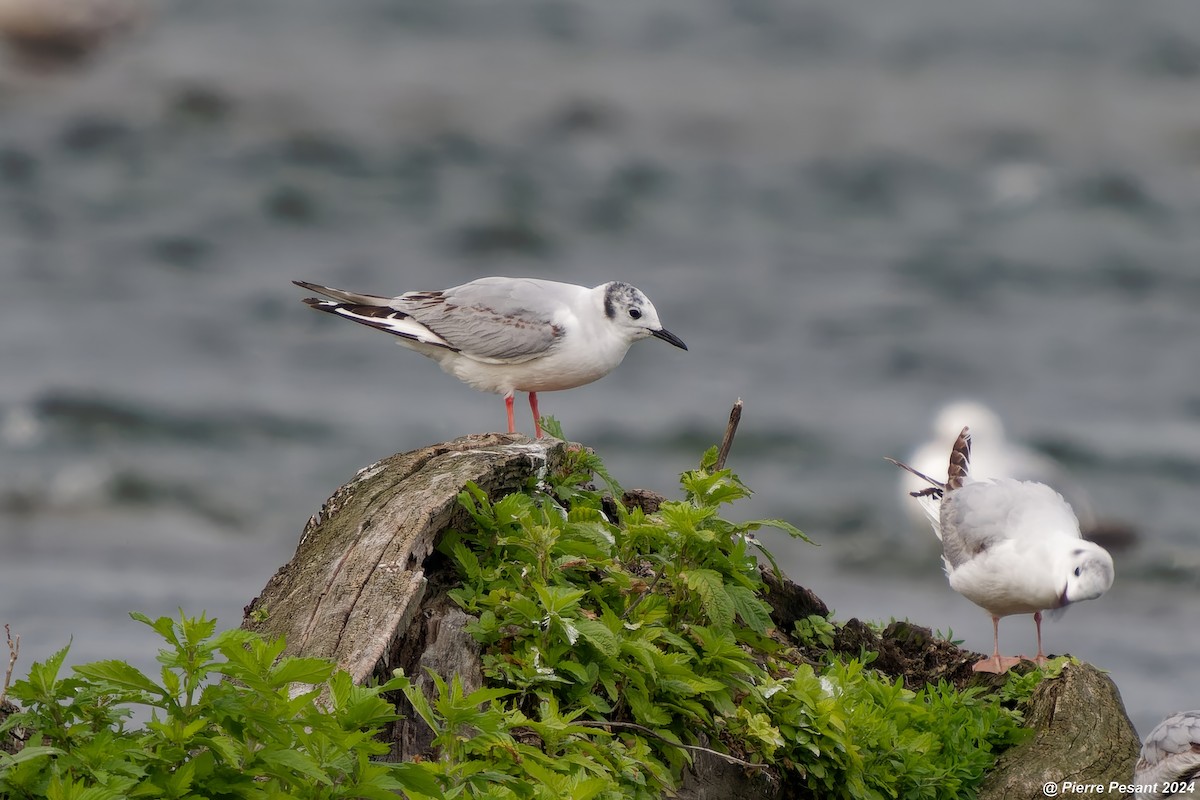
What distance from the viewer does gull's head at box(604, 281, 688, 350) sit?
7.55 metres

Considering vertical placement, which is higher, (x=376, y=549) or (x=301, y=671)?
(x=376, y=549)

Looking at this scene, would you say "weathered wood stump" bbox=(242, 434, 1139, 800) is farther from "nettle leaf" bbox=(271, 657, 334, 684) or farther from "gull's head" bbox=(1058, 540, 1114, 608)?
"gull's head" bbox=(1058, 540, 1114, 608)

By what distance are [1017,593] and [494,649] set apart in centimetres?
399

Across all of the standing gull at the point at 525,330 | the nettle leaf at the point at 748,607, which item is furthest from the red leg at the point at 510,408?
the nettle leaf at the point at 748,607

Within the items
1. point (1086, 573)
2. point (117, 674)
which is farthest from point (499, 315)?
point (117, 674)

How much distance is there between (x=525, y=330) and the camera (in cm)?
752

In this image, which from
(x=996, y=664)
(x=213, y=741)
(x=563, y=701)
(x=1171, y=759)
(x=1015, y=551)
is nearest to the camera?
(x=213, y=741)

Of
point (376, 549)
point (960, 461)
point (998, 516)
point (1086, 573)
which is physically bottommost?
point (376, 549)

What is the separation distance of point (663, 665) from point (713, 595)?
0.37m

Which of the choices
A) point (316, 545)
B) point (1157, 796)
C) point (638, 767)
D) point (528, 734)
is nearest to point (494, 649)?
point (528, 734)

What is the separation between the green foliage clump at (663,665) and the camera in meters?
4.14

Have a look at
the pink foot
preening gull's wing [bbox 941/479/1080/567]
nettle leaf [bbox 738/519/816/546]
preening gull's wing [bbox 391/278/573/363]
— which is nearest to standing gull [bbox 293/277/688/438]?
preening gull's wing [bbox 391/278/573/363]

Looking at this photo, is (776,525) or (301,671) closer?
(301,671)

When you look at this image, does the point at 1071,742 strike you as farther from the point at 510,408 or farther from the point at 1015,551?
the point at 510,408
